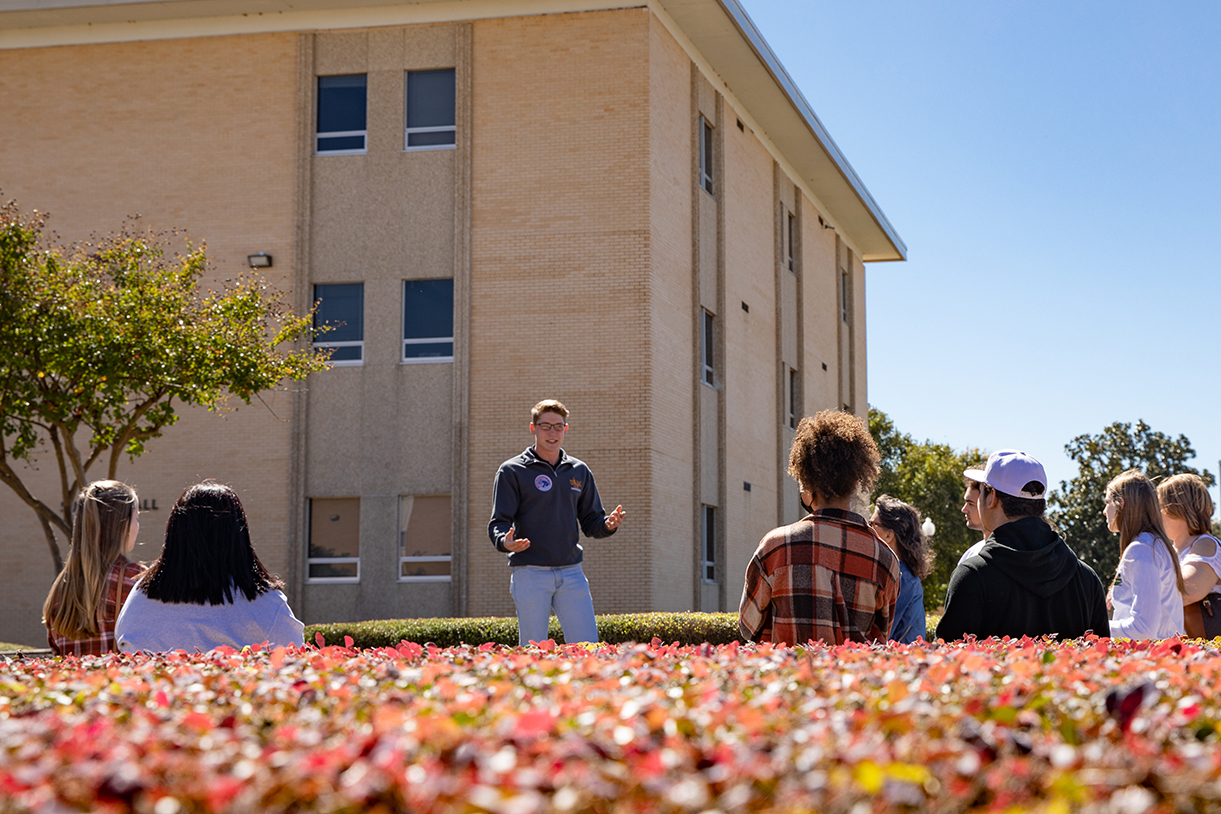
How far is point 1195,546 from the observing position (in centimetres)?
630

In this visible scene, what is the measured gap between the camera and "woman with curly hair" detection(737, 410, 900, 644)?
482cm

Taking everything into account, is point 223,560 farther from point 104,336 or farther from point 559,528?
point 104,336

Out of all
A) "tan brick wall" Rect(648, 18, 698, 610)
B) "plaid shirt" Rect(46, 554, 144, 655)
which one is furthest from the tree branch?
"plaid shirt" Rect(46, 554, 144, 655)

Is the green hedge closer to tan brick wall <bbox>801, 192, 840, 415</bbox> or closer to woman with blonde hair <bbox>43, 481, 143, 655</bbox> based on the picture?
woman with blonde hair <bbox>43, 481, 143, 655</bbox>

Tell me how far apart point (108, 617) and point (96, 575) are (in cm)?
20

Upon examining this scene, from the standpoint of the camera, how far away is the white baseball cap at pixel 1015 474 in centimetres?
513

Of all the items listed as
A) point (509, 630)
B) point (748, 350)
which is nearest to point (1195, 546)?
point (509, 630)

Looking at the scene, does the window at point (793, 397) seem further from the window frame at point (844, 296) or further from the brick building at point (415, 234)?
the brick building at point (415, 234)

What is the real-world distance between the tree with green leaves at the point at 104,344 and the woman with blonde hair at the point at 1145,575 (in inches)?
505

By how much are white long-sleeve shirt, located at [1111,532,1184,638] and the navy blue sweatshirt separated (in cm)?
347

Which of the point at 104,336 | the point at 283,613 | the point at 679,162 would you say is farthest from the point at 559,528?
the point at 679,162

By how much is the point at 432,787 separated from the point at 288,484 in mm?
18892

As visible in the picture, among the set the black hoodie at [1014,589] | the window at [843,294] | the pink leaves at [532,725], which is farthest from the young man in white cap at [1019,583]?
the window at [843,294]

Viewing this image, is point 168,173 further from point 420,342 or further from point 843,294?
point 843,294
